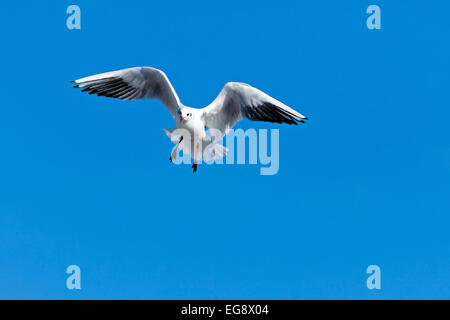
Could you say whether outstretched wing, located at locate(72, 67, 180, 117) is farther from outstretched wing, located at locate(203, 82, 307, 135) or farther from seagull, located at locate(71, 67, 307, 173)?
outstretched wing, located at locate(203, 82, 307, 135)

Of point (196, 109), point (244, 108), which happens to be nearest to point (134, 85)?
point (196, 109)

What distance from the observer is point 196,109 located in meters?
6.92

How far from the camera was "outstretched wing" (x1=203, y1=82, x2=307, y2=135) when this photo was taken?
6.90 meters

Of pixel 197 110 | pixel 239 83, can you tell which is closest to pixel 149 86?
pixel 197 110

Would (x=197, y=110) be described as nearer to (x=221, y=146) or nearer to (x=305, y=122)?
(x=221, y=146)

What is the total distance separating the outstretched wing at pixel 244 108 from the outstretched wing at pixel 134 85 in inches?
23.1

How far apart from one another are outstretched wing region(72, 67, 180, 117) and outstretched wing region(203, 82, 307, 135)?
0.59 m

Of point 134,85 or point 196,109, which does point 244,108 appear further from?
point 134,85

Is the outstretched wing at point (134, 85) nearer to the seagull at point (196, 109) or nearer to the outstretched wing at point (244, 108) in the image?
the seagull at point (196, 109)

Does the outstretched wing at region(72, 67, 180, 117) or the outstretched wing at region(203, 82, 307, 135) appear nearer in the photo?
the outstretched wing at region(203, 82, 307, 135)

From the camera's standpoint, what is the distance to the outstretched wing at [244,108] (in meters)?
6.90

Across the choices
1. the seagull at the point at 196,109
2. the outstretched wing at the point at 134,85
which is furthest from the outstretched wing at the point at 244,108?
the outstretched wing at the point at 134,85

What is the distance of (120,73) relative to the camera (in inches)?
282

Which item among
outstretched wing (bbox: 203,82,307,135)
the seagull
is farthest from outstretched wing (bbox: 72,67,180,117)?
outstretched wing (bbox: 203,82,307,135)
